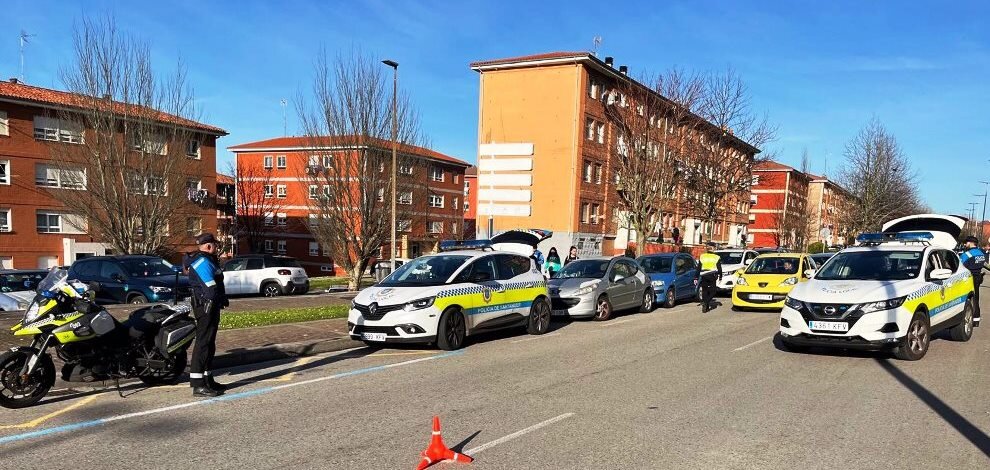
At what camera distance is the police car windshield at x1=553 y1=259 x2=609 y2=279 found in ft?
49.4

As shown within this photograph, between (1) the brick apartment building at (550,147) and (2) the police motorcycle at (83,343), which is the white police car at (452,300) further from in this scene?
(1) the brick apartment building at (550,147)

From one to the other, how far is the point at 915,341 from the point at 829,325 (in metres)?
1.37

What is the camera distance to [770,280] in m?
15.8

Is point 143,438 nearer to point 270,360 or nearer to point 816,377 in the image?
point 270,360

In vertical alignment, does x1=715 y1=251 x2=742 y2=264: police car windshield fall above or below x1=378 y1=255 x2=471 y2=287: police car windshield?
below

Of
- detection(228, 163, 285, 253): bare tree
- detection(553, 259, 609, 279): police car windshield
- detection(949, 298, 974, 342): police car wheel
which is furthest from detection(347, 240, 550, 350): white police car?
detection(228, 163, 285, 253): bare tree

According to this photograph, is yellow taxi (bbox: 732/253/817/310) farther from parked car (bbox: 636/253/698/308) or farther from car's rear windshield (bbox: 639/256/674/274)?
car's rear windshield (bbox: 639/256/674/274)

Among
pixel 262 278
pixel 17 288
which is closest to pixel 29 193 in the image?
pixel 262 278

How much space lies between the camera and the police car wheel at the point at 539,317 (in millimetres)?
11992

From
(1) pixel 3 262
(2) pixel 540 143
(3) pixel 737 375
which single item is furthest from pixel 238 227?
(3) pixel 737 375

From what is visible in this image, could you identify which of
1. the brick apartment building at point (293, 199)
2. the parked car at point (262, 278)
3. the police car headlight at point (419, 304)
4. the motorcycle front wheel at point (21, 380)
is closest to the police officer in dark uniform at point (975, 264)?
the police car headlight at point (419, 304)

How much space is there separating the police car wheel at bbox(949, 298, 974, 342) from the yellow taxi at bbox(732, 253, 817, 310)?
4.12 m

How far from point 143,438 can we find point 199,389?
1604 mm

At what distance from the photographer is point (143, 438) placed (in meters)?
5.30
